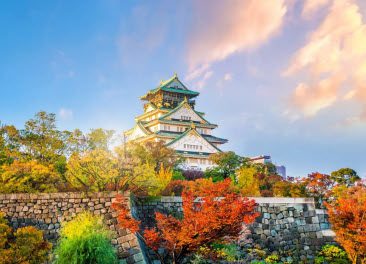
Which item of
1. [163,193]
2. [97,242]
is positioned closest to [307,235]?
[163,193]

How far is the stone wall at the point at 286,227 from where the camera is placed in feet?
58.0

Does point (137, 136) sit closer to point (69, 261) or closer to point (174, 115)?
point (174, 115)

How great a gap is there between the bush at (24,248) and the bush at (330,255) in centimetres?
1104

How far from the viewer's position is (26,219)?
15.5 m

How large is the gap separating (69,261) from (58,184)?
5.65m

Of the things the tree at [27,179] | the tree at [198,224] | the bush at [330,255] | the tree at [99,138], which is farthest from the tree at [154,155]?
the tree at [198,224]

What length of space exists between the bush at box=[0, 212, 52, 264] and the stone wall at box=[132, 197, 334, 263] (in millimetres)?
5472

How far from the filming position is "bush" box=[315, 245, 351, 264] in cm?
1764

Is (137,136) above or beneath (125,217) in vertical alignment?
above

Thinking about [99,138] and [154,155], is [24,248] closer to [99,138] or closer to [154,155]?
[99,138]

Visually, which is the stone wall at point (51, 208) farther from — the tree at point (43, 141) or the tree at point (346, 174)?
the tree at point (346, 174)

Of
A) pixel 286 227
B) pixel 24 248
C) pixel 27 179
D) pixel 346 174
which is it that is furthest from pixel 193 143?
pixel 24 248

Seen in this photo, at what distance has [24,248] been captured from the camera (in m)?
12.3

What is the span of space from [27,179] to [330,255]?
41.3ft
